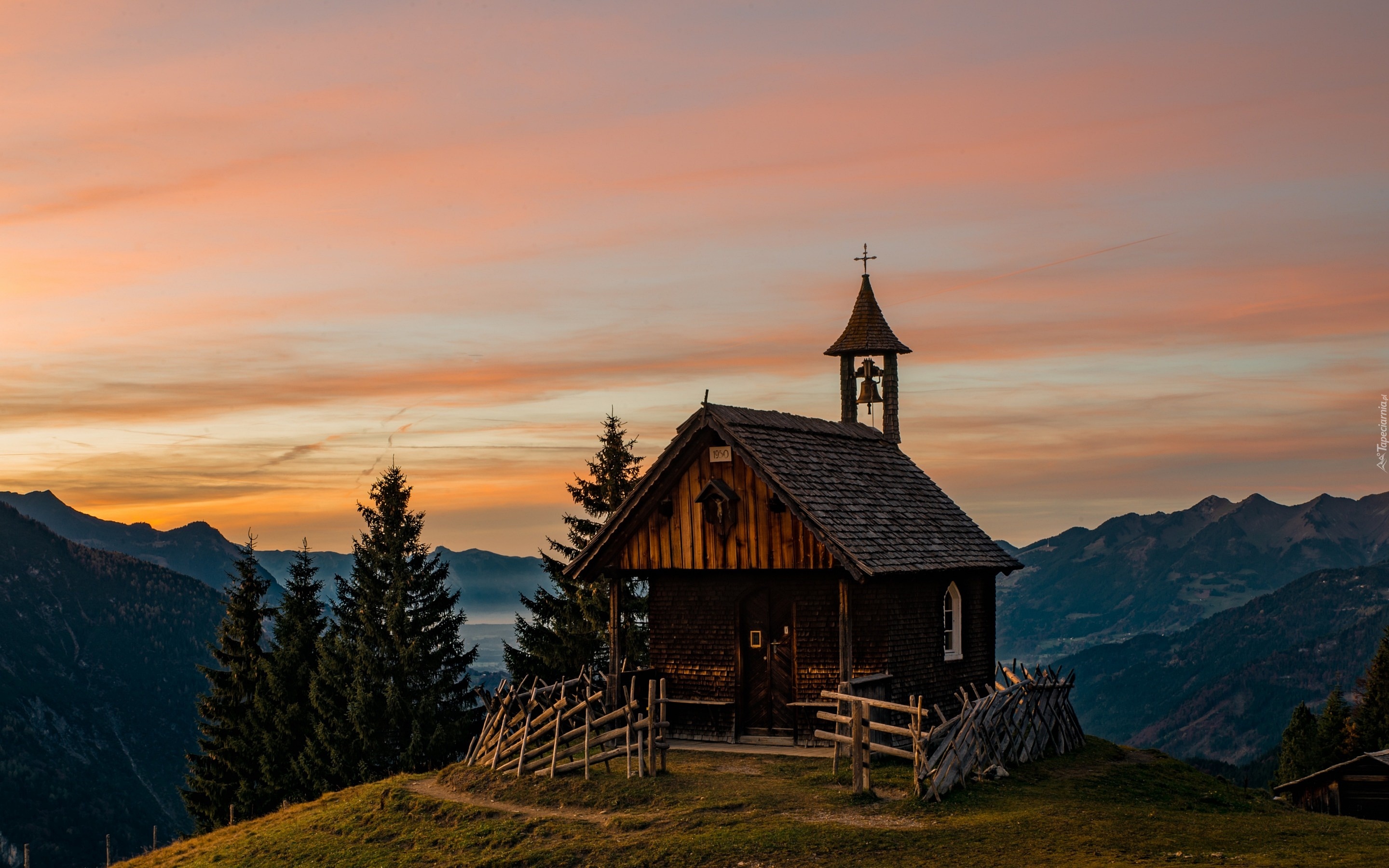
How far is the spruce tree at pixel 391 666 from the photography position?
4612cm

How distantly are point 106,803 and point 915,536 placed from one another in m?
174

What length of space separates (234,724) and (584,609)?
1514 centimetres

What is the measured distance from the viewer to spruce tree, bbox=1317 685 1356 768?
269 ft

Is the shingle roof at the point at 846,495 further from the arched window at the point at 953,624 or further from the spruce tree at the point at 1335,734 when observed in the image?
the spruce tree at the point at 1335,734

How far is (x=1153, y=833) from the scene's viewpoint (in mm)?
21203

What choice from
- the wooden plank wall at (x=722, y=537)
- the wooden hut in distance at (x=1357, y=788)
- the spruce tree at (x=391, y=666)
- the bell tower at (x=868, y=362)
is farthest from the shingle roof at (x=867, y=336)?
the wooden hut in distance at (x=1357, y=788)

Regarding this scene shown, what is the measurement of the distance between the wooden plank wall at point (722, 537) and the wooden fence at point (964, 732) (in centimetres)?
332

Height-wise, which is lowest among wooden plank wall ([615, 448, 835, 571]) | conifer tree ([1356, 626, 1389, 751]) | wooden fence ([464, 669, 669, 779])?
conifer tree ([1356, 626, 1389, 751])

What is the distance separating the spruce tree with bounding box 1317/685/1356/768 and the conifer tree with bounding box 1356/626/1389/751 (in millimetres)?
655

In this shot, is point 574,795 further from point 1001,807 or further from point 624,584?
Answer: point 624,584

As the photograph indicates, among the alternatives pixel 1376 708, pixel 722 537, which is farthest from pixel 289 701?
pixel 1376 708

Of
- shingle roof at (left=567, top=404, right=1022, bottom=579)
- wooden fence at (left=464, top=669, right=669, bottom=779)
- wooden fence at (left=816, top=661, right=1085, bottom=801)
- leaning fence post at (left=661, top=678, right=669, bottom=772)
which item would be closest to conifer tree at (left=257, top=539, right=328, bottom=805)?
wooden fence at (left=464, top=669, right=669, bottom=779)

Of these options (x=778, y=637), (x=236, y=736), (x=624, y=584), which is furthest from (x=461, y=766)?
(x=236, y=736)

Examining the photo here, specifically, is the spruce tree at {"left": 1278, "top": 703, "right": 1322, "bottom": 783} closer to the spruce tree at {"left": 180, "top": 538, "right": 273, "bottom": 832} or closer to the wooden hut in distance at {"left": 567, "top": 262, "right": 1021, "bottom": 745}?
the wooden hut in distance at {"left": 567, "top": 262, "right": 1021, "bottom": 745}
